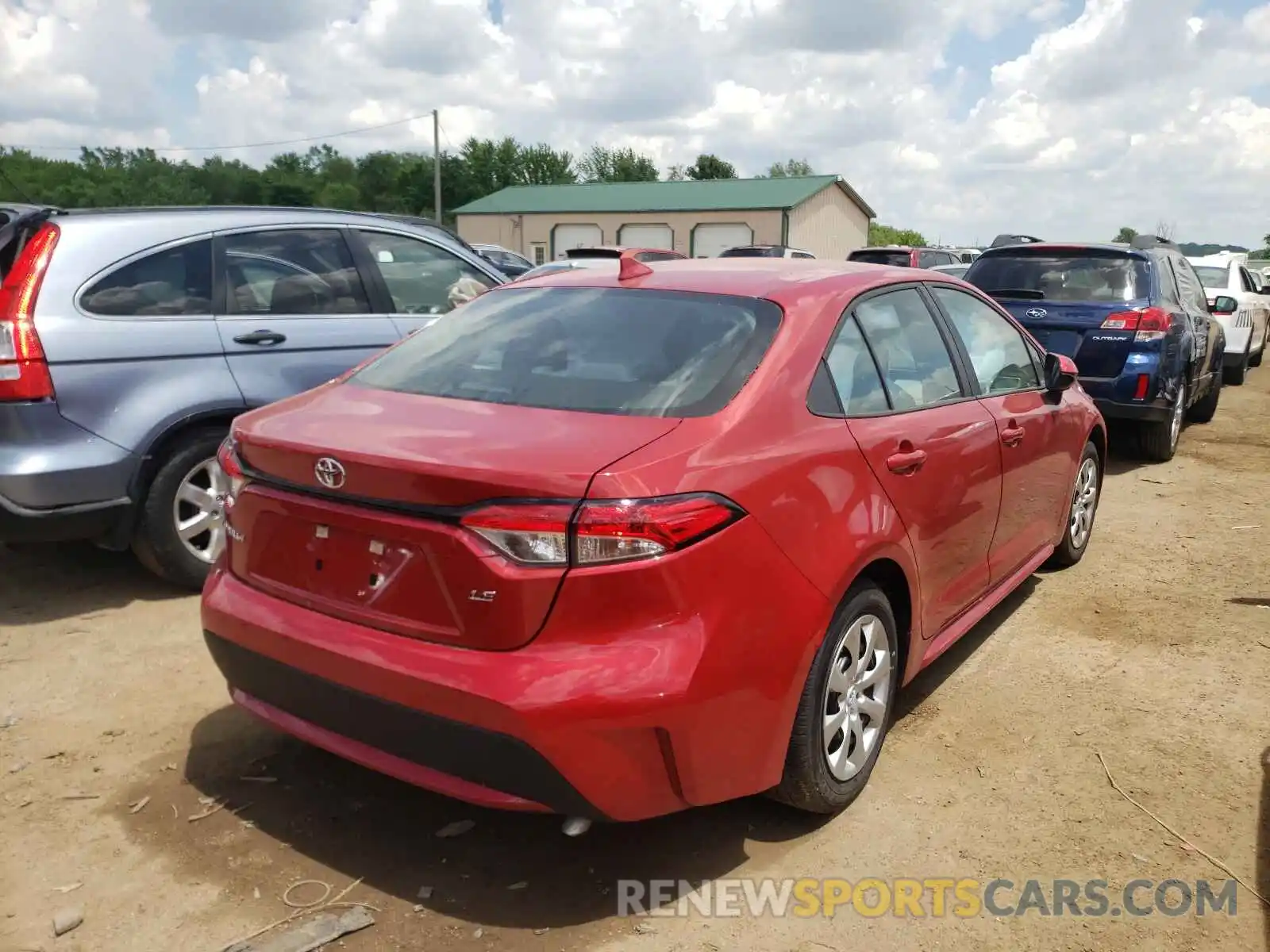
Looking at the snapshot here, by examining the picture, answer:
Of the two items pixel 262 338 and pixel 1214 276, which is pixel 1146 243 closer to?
pixel 1214 276

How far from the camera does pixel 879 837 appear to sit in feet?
9.93

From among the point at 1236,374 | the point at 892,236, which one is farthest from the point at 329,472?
the point at 892,236

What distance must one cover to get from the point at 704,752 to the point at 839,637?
62 cm

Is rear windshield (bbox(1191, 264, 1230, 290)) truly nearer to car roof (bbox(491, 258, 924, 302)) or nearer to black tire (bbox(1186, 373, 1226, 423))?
black tire (bbox(1186, 373, 1226, 423))

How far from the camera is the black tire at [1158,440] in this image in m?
8.16

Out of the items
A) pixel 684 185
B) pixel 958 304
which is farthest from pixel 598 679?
pixel 684 185

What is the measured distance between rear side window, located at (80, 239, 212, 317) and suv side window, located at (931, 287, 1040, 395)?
11.0ft

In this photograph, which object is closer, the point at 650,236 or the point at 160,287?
the point at 160,287

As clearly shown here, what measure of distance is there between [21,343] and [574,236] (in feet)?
133

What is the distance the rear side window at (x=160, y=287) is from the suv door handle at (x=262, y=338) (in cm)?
19

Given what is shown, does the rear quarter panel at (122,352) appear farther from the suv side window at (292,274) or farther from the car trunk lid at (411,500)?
the car trunk lid at (411,500)

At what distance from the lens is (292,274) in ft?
17.1

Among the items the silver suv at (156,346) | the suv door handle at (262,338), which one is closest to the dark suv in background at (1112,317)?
the silver suv at (156,346)

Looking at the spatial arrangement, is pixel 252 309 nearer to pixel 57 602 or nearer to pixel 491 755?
pixel 57 602
